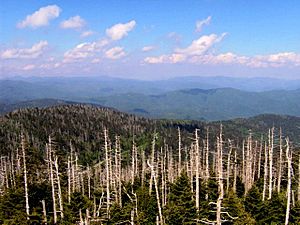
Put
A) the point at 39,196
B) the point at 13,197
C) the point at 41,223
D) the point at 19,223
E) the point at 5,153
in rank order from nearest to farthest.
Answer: the point at 19,223, the point at 41,223, the point at 13,197, the point at 39,196, the point at 5,153

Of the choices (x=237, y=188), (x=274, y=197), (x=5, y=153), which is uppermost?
(x=274, y=197)

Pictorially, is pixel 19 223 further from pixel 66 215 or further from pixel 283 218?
pixel 283 218

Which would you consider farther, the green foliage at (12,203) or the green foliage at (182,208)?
the green foliage at (12,203)

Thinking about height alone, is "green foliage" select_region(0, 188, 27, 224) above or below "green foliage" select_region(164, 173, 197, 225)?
below

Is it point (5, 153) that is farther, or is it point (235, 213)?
point (5, 153)

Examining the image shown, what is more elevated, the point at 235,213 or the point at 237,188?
the point at 235,213

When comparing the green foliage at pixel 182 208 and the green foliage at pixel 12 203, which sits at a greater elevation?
the green foliage at pixel 182 208

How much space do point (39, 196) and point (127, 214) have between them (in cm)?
2202

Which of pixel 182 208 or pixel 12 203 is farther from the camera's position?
pixel 12 203

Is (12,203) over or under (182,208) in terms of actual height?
under

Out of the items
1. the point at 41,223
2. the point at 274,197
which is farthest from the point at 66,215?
the point at 274,197

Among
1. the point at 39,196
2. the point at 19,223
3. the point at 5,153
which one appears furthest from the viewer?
the point at 5,153

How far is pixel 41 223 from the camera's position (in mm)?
42094

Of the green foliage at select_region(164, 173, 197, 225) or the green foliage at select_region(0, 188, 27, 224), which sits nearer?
the green foliage at select_region(164, 173, 197, 225)
